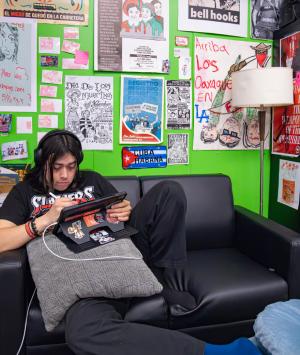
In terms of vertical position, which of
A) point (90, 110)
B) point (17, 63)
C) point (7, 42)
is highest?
point (7, 42)

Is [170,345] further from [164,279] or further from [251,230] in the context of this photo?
[251,230]

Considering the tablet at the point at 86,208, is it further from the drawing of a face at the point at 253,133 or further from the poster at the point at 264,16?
the poster at the point at 264,16

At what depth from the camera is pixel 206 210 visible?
6.25 feet

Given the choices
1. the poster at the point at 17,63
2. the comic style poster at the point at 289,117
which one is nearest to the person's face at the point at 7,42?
the poster at the point at 17,63

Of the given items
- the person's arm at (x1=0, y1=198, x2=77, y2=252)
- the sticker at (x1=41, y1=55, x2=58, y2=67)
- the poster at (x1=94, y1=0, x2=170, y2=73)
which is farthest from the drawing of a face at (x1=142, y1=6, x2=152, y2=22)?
the person's arm at (x1=0, y1=198, x2=77, y2=252)

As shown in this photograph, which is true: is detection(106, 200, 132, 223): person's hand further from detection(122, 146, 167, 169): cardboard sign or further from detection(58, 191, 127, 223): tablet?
detection(122, 146, 167, 169): cardboard sign

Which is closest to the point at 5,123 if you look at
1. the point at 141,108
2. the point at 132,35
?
the point at 141,108

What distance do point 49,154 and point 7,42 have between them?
0.83 m

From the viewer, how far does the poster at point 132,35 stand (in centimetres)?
198

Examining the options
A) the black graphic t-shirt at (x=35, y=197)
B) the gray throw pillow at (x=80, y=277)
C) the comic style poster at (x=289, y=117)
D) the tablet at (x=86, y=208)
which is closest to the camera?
the gray throw pillow at (x=80, y=277)

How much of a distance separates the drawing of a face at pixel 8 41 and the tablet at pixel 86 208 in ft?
3.50

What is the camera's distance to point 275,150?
2268mm

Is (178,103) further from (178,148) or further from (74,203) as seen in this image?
(74,203)

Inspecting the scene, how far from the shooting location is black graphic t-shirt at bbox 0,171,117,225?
1.44 metres
